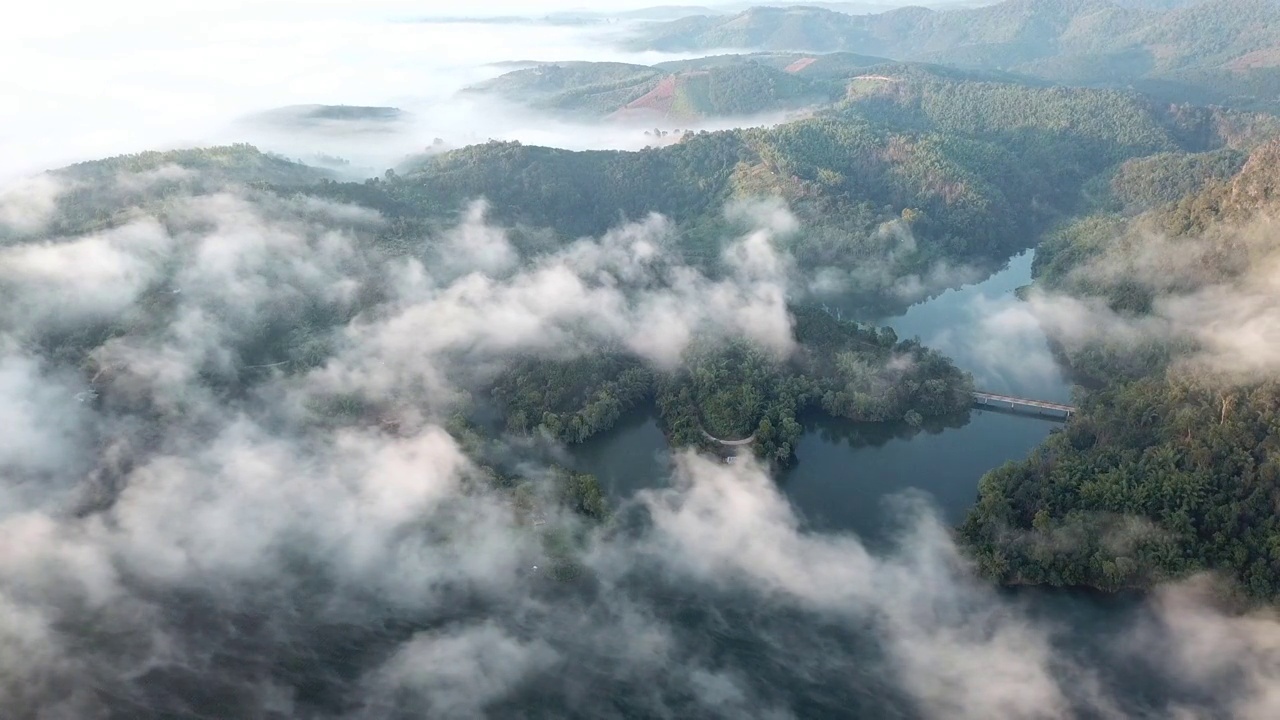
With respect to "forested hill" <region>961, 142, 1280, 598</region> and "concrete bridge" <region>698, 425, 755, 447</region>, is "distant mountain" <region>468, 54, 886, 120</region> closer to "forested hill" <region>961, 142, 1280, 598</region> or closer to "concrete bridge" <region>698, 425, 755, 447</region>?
"forested hill" <region>961, 142, 1280, 598</region>

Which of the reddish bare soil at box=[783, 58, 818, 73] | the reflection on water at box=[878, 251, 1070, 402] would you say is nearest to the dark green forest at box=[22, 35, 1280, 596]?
the reflection on water at box=[878, 251, 1070, 402]

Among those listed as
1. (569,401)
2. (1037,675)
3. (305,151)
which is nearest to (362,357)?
(569,401)

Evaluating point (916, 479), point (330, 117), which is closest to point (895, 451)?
point (916, 479)

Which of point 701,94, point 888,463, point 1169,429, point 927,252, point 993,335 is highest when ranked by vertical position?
point 701,94

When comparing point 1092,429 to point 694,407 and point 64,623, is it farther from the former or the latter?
point 64,623

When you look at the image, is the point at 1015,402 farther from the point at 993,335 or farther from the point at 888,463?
the point at 993,335

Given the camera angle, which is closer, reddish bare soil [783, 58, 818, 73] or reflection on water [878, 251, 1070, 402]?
reflection on water [878, 251, 1070, 402]

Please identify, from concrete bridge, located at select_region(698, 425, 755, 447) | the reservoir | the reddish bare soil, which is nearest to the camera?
the reservoir
